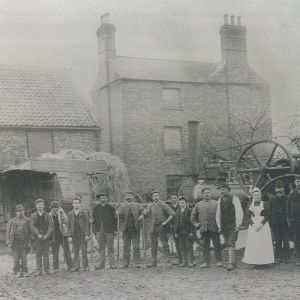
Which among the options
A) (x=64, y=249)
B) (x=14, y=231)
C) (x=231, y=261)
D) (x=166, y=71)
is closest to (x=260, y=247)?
(x=231, y=261)

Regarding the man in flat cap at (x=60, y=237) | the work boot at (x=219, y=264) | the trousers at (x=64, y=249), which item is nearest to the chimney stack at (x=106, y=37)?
the man in flat cap at (x=60, y=237)

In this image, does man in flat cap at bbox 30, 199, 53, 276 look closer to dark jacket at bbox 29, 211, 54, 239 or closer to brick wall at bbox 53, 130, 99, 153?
dark jacket at bbox 29, 211, 54, 239

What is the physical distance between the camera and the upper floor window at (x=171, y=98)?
27.1 metres

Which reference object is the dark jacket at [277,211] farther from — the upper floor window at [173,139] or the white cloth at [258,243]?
the upper floor window at [173,139]

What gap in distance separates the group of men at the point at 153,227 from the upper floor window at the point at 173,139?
1552 centimetres

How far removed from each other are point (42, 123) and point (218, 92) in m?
9.81

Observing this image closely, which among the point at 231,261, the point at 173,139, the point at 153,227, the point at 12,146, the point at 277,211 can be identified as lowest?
the point at 231,261

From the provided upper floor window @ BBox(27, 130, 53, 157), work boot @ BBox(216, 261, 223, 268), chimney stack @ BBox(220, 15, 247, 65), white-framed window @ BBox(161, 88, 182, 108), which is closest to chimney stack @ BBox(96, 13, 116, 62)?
white-framed window @ BBox(161, 88, 182, 108)

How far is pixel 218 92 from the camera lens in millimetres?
27906

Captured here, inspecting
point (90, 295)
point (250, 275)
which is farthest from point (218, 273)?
point (90, 295)

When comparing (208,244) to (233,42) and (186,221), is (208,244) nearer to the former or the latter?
(186,221)

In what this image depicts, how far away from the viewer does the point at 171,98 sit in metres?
27.2

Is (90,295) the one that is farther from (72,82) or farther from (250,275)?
(72,82)

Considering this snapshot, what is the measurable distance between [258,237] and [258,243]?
0.38 feet
